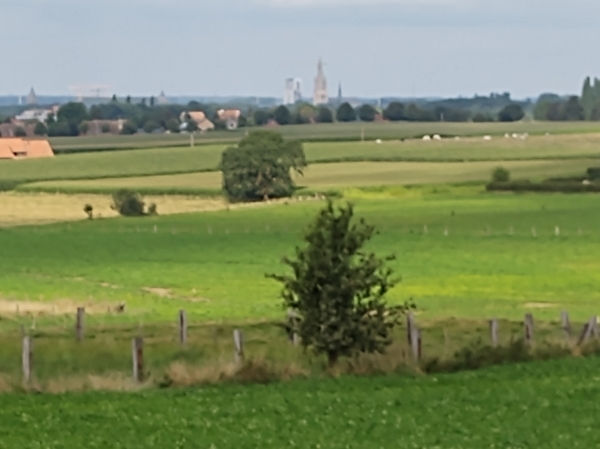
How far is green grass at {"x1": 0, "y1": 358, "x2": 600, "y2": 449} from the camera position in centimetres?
1712

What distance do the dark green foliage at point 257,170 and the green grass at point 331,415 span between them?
3057 inches

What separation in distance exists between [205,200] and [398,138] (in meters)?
74.8

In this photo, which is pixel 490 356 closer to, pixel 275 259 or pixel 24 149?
pixel 275 259

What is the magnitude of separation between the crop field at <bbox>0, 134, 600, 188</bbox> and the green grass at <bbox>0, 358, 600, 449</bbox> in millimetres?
98821

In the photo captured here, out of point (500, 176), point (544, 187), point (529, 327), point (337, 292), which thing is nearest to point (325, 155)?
point (500, 176)

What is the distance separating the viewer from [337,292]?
2394 centimetres

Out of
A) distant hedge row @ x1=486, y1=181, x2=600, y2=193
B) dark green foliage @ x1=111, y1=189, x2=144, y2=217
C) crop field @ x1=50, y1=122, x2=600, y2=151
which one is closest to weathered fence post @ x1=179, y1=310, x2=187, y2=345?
dark green foliage @ x1=111, y1=189, x2=144, y2=217

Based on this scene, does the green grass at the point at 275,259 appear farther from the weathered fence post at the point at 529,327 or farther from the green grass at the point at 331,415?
the green grass at the point at 331,415

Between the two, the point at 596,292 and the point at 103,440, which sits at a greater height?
the point at 103,440

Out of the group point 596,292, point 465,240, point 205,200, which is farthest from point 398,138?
point 596,292

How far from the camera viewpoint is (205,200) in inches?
3991

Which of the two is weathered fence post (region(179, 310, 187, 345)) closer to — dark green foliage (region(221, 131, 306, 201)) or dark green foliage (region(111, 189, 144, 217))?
dark green foliage (region(111, 189, 144, 217))

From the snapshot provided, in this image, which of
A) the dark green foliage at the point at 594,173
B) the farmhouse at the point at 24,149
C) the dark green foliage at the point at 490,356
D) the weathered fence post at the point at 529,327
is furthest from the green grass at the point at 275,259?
the farmhouse at the point at 24,149

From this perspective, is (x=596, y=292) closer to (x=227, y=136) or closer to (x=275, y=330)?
(x=275, y=330)
